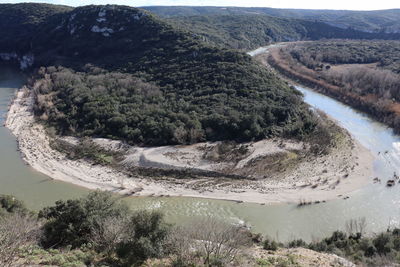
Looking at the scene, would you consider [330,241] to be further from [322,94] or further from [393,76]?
[393,76]

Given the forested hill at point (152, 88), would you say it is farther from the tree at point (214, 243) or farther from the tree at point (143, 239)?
the tree at point (214, 243)

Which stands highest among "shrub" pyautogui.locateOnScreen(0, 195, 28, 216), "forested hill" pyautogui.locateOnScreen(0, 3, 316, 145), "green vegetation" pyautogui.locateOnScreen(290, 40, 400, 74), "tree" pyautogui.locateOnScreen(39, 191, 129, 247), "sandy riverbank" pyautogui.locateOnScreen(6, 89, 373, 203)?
"green vegetation" pyautogui.locateOnScreen(290, 40, 400, 74)

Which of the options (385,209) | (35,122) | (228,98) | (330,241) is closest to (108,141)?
(35,122)

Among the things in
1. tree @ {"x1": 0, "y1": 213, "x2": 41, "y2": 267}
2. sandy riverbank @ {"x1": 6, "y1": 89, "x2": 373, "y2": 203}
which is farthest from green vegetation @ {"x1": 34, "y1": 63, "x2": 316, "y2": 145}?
tree @ {"x1": 0, "y1": 213, "x2": 41, "y2": 267}

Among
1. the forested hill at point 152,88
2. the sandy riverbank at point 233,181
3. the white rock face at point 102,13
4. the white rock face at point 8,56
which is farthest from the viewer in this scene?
the white rock face at point 8,56

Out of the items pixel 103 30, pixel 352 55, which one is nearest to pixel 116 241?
pixel 103 30

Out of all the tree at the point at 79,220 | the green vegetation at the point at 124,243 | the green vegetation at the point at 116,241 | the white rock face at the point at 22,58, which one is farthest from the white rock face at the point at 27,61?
the green vegetation at the point at 116,241

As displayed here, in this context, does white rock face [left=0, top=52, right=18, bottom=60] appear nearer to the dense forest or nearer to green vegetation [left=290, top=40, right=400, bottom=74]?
the dense forest
